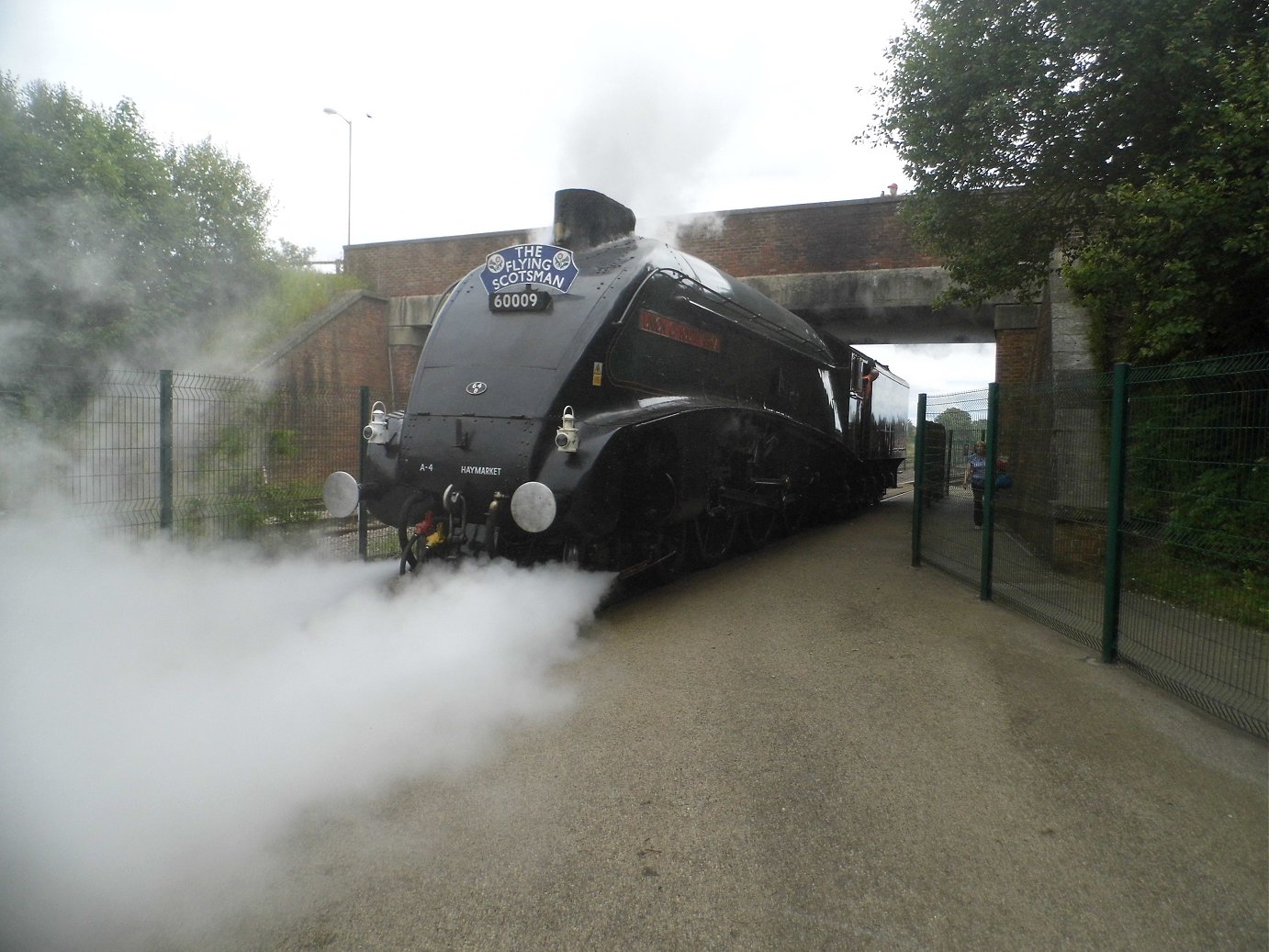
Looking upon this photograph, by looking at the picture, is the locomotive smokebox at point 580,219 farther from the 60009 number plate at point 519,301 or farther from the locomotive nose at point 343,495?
the locomotive nose at point 343,495

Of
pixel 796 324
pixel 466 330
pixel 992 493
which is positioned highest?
pixel 796 324

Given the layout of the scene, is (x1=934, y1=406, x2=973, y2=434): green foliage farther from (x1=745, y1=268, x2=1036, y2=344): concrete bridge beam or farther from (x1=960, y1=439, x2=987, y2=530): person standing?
(x1=745, y1=268, x2=1036, y2=344): concrete bridge beam

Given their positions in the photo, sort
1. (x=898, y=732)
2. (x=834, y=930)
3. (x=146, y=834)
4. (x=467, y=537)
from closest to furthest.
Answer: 1. (x=834, y=930)
2. (x=146, y=834)
3. (x=898, y=732)
4. (x=467, y=537)

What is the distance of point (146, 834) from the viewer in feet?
9.09

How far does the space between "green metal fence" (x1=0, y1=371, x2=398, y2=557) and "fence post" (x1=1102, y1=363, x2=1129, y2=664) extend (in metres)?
5.94

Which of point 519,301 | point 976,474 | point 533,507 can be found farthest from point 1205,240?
point 533,507

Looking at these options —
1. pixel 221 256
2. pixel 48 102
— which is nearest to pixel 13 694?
pixel 48 102

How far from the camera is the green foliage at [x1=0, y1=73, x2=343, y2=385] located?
393 inches

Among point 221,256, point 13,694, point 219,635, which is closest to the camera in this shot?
point 13,694

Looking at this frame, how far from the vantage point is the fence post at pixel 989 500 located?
666cm

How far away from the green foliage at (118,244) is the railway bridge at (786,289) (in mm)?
1234

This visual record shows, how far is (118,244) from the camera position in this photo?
40.8 ft

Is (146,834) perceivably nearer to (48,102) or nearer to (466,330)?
(466,330)

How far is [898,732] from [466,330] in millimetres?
4078
